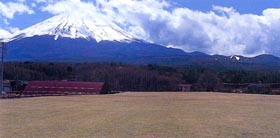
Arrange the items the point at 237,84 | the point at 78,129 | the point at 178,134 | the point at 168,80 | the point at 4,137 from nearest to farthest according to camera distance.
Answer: the point at 4,137
the point at 178,134
the point at 78,129
the point at 237,84
the point at 168,80

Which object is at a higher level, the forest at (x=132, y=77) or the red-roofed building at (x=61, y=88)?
the forest at (x=132, y=77)

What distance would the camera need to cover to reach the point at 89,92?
77125 millimetres

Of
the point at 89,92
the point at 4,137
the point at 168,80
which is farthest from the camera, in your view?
the point at 168,80

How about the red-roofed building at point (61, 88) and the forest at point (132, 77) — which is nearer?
the red-roofed building at point (61, 88)

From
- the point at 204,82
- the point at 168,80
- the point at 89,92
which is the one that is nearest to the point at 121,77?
the point at 168,80

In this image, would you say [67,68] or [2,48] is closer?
[2,48]

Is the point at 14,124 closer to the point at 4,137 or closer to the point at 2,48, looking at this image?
the point at 4,137

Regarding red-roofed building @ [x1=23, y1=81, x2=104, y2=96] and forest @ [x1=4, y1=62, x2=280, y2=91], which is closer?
red-roofed building @ [x1=23, y1=81, x2=104, y2=96]

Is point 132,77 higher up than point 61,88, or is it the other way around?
point 132,77

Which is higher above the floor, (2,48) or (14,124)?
(2,48)

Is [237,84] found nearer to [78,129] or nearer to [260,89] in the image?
[260,89]

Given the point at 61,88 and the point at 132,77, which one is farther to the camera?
the point at 132,77

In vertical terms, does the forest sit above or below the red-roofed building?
above

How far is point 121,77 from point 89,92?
46.6 m
